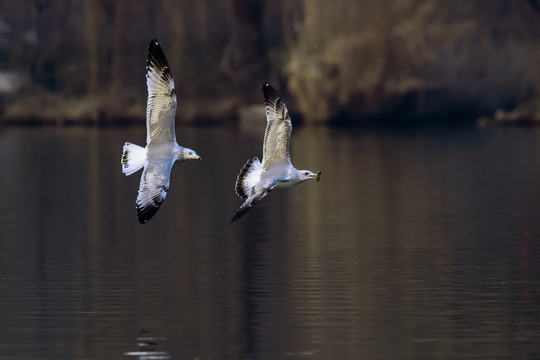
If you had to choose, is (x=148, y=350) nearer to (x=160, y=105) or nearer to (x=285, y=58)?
(x=160, y=105)

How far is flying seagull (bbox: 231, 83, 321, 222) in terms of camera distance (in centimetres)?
2016

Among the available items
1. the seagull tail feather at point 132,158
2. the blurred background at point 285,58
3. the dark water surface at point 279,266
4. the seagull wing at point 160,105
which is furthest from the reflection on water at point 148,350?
the blurred background at point 285,58

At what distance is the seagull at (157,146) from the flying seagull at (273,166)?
0.77m

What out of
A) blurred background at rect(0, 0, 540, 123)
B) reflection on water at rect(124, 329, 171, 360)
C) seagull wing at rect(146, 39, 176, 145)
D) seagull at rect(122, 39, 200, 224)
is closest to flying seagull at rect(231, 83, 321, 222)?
seagull at rect(122, 39, 200, 224)

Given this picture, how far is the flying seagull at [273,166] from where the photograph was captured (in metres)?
20.2

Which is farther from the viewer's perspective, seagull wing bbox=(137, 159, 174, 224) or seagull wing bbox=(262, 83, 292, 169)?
seagull wing bbox=(262, 83, 292, 169)

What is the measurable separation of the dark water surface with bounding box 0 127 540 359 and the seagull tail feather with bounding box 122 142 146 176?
63.9 inches

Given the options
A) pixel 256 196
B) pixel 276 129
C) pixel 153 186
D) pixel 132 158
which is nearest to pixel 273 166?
pixel 276 129

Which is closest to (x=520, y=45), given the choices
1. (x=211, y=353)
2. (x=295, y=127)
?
(x=295, y=127)

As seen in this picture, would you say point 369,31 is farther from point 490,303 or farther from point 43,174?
Result: point 490,303

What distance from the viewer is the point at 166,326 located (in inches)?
686

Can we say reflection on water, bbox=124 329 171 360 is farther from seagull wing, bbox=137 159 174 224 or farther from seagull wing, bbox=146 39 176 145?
seagull wing, bbox=146 39 176 145

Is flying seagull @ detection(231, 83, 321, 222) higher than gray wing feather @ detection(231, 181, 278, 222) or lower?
higher

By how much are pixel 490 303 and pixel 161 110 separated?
17.2 feet
